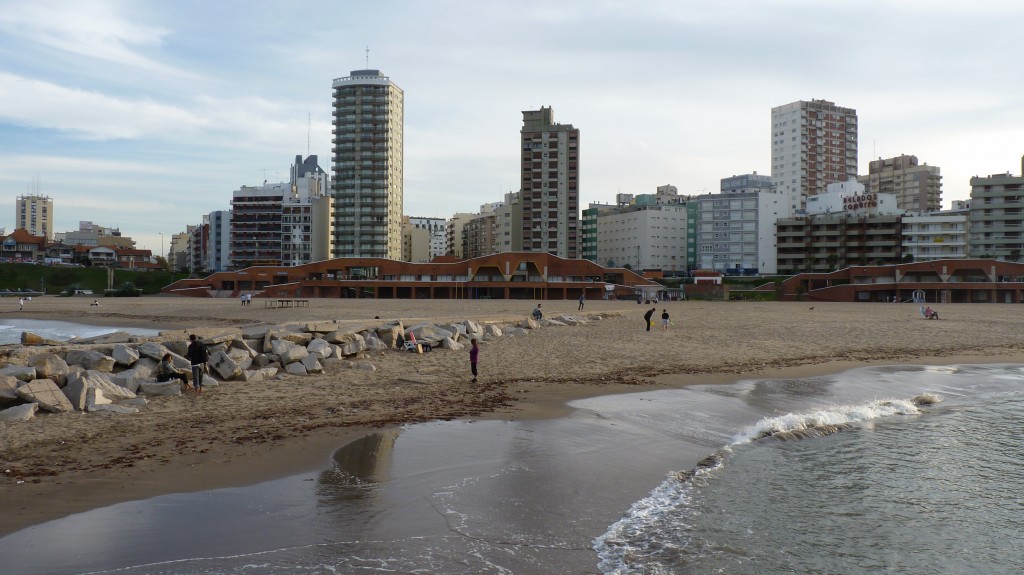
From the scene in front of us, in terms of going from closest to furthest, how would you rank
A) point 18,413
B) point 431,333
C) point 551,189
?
point 18,413 → point 431,333 → point 551,189

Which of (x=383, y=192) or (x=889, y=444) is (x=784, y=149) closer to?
(x=383, y=192)

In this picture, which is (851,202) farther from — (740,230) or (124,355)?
(124,355)

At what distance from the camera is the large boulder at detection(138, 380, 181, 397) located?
16797 millimetres

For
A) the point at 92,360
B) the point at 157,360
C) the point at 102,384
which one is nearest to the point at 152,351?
the point at 157,360

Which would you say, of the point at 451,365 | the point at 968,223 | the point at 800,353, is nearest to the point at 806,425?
the point at 451,365

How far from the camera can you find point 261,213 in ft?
504

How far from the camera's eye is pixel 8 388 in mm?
14688

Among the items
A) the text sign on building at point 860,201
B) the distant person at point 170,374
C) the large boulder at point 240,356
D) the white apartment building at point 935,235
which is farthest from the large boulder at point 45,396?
the text sign on building at point 860,201

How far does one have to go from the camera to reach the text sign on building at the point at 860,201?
409 ft

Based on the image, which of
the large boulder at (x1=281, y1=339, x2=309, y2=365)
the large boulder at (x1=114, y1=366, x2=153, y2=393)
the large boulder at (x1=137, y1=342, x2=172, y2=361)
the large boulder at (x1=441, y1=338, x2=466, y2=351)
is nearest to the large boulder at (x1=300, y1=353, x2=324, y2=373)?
the large boulder at (x1=281, y1=339, x2=309, y2=365)

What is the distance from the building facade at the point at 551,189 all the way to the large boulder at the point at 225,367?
117720mm

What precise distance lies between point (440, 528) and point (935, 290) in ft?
329

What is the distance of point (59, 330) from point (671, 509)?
45.7 m

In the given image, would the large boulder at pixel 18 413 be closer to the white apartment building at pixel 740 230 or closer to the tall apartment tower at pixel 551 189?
the tall apartment tower at pixel 551 189
